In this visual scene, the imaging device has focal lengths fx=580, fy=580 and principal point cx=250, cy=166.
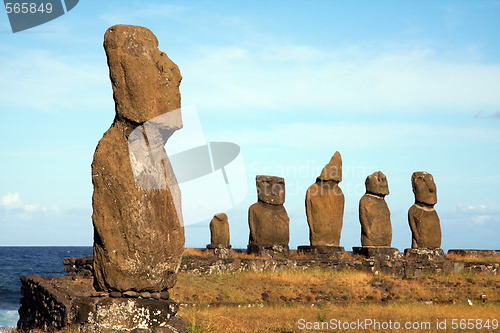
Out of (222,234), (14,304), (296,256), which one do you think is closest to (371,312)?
(296,256)

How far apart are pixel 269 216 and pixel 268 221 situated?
20cm

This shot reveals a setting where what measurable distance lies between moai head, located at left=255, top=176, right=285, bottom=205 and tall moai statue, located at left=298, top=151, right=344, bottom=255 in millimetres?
1031

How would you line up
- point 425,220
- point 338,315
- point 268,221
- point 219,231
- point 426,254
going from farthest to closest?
1. point 219,231
2. point 425,220
3. point 426,254
4. point 268,221
5. point 338,315

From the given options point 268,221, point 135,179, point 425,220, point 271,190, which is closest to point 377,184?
point 425,220

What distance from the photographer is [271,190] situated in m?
21.8

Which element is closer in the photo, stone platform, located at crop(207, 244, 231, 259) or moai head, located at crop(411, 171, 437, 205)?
stone platform, located at crop(207, 244, 231, 259)

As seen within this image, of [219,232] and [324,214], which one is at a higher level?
[324,214]

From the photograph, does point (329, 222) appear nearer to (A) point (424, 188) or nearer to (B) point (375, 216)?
(B) point (375, 216)

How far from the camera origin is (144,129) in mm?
7246

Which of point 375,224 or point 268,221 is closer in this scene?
point 268,221

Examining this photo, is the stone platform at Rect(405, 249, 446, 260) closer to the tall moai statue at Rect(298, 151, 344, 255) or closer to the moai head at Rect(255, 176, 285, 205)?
the tall moai statue at Rect(298, 151, 344, 255)

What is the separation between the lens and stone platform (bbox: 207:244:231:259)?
21875 millimetres

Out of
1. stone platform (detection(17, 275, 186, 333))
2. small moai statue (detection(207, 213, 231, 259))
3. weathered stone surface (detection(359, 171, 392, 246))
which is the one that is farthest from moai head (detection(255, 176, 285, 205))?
stone platform (detection(17, 275, 186, 333))

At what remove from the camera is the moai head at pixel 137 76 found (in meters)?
7.15
